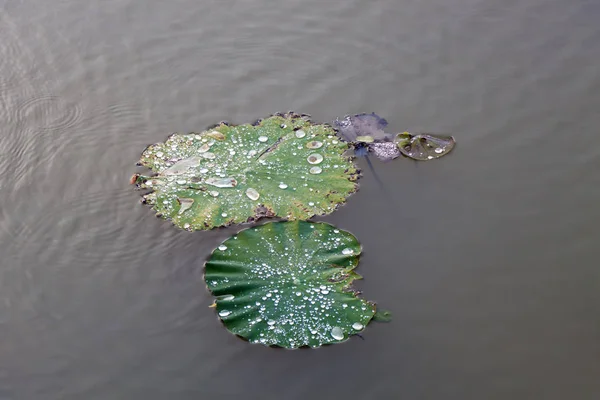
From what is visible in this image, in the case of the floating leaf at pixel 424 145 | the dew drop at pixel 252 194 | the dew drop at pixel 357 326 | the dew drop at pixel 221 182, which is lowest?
the dew drop at pixel 357 326

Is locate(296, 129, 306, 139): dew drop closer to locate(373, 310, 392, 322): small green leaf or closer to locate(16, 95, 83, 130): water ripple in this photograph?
locate(373, 310, 392, 322): small green leaf

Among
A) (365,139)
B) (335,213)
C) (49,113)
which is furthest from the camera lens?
(49,113)

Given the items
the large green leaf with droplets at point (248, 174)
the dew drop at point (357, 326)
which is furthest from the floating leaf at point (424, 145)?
the dew drop at point (357, 326)

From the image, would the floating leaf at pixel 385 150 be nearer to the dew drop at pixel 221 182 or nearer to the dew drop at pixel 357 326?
the dew drop at pixel 221 182

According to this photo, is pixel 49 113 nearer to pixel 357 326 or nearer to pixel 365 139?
pixel 365 139

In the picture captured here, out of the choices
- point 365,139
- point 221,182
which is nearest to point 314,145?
point 365,139

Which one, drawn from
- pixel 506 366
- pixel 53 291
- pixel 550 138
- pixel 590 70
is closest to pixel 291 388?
pixel 506 366

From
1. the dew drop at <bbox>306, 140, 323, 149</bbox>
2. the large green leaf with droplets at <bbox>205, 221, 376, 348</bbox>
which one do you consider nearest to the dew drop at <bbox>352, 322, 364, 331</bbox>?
the large green leaf with droplets at <bbox>205, 221, 376, 348</bbox>

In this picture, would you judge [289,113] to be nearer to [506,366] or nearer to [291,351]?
[291,351]
